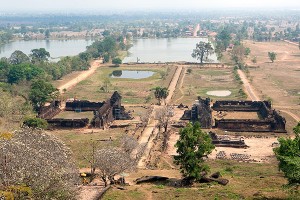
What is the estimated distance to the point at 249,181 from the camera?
2903 centimetres

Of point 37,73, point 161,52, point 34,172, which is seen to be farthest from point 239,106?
point 161,52

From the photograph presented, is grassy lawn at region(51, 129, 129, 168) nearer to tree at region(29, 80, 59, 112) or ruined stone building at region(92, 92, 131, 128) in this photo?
ruined stone building at region(92, 92, 131, 128)

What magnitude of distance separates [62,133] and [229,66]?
6644 cm

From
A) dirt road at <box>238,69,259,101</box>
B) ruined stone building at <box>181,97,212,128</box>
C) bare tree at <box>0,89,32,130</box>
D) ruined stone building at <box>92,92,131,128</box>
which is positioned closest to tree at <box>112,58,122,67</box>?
dirt road at <box>238,69,259,101</box>

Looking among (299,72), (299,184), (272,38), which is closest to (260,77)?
(299,72)

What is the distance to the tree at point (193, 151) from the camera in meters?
28.6

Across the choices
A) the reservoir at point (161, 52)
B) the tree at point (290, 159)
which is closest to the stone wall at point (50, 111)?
the tree at point (290, 159)

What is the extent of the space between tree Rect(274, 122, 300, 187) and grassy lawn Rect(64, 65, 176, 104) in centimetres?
4073

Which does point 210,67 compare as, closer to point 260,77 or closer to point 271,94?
point 260,77

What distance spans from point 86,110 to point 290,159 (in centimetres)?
4225

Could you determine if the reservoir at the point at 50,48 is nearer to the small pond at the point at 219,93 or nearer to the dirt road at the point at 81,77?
the dirt road at the point at 81,77

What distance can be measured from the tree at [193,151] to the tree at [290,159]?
18.0 ft

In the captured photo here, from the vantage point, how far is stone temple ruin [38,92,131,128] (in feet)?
168

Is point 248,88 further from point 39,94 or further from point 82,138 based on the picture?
point 82,138
